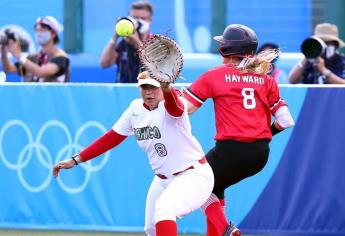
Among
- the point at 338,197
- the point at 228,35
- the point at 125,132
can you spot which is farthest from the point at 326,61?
the point at 125,132

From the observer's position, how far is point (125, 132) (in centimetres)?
809

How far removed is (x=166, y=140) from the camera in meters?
7.71

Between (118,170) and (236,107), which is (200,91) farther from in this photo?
(118,170)

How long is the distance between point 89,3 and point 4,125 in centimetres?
372

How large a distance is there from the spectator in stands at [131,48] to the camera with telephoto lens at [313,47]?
1784mm

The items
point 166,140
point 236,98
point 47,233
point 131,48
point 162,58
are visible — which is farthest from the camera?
point 131,48

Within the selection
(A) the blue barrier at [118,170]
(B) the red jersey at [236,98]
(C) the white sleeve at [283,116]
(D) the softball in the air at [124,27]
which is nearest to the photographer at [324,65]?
(A) the blue barrier at [118,170]

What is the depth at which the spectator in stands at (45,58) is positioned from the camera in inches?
455

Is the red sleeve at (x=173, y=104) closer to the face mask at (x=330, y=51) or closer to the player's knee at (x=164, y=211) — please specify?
the player's knee at (x=164, y=211)

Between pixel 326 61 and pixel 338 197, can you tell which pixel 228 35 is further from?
pixel 326 61

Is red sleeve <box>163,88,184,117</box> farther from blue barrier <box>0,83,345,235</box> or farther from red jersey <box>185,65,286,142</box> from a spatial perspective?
blue barrier <box>0,83,345,235</box>

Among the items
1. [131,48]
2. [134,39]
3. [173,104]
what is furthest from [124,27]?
[173,104]

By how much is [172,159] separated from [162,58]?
99cm

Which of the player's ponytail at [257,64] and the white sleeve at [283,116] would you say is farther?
the white sleeve at [283,116]
